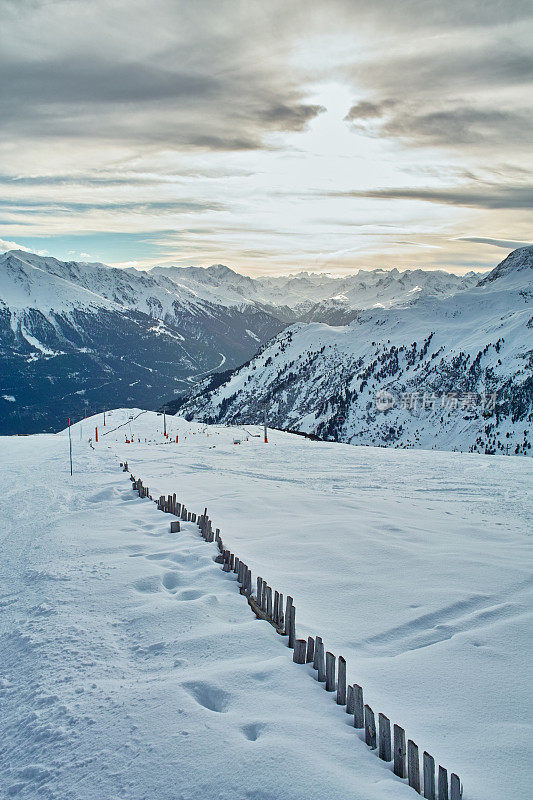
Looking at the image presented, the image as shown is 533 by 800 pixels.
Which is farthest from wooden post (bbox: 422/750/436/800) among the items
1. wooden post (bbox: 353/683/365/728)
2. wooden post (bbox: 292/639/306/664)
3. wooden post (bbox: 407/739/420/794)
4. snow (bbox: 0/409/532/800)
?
wooden post (bbox: 292/639/306/664)

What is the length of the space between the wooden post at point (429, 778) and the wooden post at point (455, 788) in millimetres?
195

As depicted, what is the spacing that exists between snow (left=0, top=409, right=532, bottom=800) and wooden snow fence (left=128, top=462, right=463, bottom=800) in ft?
0.59

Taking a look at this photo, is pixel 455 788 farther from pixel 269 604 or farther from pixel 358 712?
pixel 269 604

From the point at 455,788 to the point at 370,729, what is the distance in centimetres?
119

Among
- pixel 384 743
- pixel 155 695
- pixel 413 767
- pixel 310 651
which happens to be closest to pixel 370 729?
pixel 384 743

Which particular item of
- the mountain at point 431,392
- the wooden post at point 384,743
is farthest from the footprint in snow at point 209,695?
the mountain at point 431,392

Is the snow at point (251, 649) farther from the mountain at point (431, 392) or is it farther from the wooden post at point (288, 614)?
the mountain at point (431, 392)

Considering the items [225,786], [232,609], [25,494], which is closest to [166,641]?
[232,609]

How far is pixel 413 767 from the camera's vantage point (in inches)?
220

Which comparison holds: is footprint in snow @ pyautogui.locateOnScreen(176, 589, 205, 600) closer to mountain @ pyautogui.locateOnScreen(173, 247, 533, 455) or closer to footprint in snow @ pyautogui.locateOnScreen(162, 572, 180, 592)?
footprint in snow @ pyautogui.locateOnScreen(162, 572, 180, 592)

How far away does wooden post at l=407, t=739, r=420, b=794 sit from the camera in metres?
5.52

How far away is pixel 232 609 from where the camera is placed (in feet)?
32.2

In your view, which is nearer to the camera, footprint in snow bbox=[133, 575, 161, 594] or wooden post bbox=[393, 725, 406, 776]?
wooden post bbox=[393, 725, 406, 776]

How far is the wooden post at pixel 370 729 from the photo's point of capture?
20.3 ft
